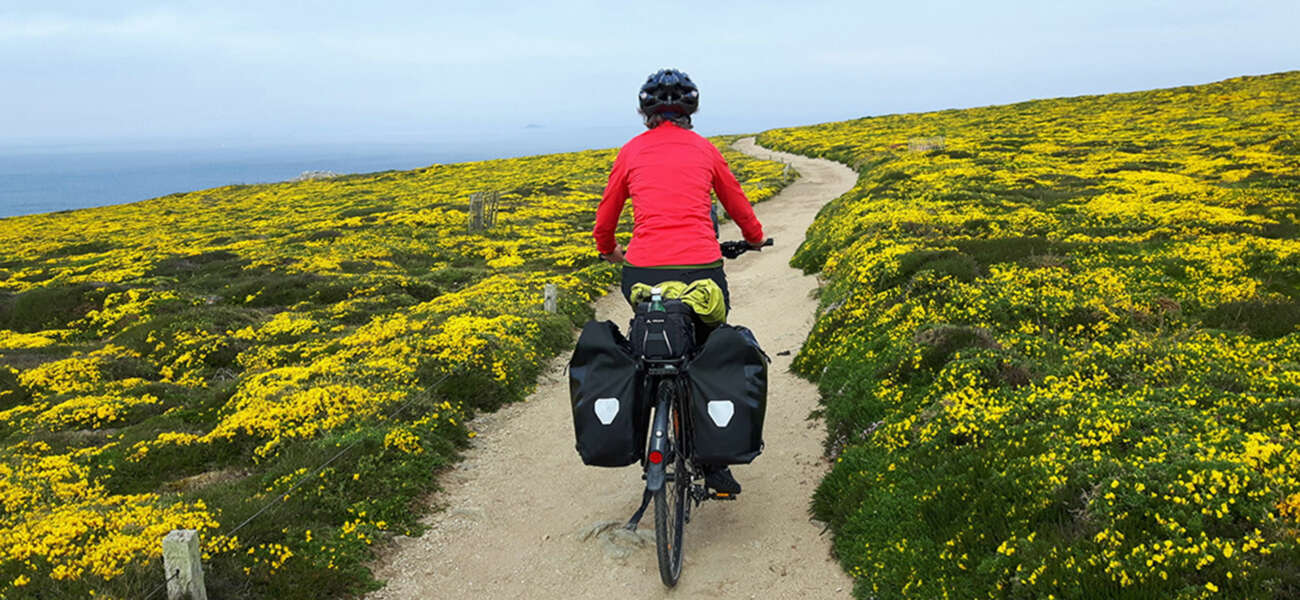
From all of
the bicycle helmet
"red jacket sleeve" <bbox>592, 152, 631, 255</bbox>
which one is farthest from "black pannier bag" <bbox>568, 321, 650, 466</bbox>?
the bicycle helmet

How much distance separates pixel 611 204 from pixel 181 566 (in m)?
5.19

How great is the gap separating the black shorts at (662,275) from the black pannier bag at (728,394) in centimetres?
70

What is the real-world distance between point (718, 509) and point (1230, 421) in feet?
16.9

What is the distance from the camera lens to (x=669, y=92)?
6.37 m

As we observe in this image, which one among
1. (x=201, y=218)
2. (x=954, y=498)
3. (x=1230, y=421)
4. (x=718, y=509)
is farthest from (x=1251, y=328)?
(x=201, y=218)

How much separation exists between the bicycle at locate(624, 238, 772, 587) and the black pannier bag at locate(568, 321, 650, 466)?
0.55 feet

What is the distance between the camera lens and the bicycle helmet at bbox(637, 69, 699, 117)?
20.9ft

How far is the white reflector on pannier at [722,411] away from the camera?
6027 mm

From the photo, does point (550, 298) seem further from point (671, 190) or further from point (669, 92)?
point (669, 92)

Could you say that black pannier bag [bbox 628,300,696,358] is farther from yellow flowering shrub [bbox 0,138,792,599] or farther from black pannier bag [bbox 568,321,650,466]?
yellow flowering shrub [bbox 0,138,792,599]

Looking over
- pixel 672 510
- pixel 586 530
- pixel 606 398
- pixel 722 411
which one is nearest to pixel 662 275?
pixel 606 398

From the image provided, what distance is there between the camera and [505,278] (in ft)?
74.7

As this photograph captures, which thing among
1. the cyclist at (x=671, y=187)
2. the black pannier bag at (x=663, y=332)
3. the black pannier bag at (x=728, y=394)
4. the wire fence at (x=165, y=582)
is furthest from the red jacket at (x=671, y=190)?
the wire fence at (x=165, y=582)

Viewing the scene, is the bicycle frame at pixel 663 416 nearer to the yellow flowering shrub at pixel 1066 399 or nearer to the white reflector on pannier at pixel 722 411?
the white reflector on pannier at pixel 722 411
